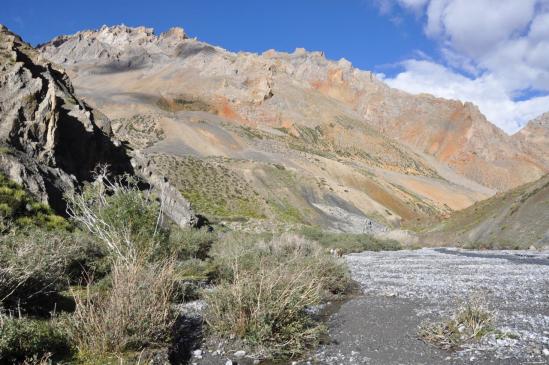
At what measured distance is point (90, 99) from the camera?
5763 inches

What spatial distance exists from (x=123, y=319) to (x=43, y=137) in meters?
21.2

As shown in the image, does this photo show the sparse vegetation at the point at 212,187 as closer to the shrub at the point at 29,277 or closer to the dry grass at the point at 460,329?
the shrub at the point at 29,277

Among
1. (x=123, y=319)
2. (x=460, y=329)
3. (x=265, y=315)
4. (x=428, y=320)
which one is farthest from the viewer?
(x=428, y=320)

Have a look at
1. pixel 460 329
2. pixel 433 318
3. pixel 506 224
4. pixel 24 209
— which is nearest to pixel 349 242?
pixel 506 224

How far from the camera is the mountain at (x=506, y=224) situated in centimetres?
3809

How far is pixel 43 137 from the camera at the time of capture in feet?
85.6

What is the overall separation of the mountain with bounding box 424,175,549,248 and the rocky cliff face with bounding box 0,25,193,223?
2782 cm

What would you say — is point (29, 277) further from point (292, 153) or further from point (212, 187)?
point (292, 153)

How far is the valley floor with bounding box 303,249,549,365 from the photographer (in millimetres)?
9000

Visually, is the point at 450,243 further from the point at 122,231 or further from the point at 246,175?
the point at 122,231

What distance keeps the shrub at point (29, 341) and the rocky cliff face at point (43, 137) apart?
1163cm

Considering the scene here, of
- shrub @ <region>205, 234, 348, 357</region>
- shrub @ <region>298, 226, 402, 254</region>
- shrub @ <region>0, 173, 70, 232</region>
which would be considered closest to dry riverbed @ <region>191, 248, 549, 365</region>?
shrub @ <region>205, 234, 348, 357</region>

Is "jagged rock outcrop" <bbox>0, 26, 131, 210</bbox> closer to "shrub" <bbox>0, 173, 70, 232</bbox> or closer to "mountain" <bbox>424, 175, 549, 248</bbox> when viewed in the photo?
"shrub" <bbox>0, 173, 70, 232</bbox>

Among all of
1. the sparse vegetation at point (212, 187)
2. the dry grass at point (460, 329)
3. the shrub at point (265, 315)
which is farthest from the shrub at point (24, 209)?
the sparse vegetation at point (212, 187)
